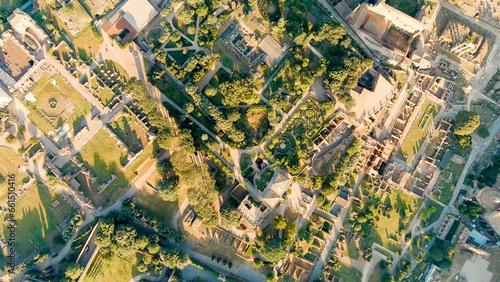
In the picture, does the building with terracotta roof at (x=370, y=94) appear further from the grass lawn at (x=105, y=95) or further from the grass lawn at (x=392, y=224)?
the grass lawn at (x=105, y=95)

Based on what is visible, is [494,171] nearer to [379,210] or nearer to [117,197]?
[379,210]

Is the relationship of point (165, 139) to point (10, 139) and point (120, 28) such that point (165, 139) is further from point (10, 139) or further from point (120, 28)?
point (10, 139)

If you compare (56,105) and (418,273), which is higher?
(56,105)

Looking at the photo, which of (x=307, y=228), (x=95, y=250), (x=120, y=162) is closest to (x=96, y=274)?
(x=95, y=250)

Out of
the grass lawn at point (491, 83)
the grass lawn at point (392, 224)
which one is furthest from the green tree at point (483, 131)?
the grass lawn at point (392, 224)

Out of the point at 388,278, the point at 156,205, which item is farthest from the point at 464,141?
the point at 156,205
